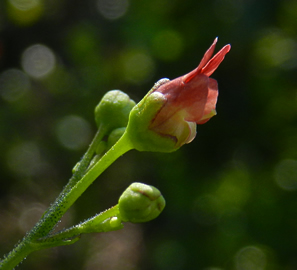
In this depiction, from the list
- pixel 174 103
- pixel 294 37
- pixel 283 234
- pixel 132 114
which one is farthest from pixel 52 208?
pixel 294 37

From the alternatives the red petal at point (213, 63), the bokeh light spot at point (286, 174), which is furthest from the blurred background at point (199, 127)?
the red petal at point (213, 63)

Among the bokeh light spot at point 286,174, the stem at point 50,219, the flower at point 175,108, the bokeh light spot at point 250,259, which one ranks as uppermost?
the flower at point 175,108

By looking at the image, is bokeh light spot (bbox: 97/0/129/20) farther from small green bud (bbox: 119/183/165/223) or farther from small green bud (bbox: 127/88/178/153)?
small green bud (bbox: 119/183/165/223)

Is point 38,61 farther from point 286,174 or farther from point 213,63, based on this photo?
point 213,63

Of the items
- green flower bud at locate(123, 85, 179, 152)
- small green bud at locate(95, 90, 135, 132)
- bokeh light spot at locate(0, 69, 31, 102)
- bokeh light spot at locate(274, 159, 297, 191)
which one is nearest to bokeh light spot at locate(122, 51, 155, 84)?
bokeh light spot at locate(0, 69, 31, 102)

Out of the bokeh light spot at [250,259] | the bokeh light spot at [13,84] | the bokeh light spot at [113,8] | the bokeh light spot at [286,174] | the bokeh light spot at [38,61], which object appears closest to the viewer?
the bokeh light spot at [250,259]

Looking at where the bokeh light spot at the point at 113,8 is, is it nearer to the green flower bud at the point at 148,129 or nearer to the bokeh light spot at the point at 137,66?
the bokeh light spot at the point at 137,66
